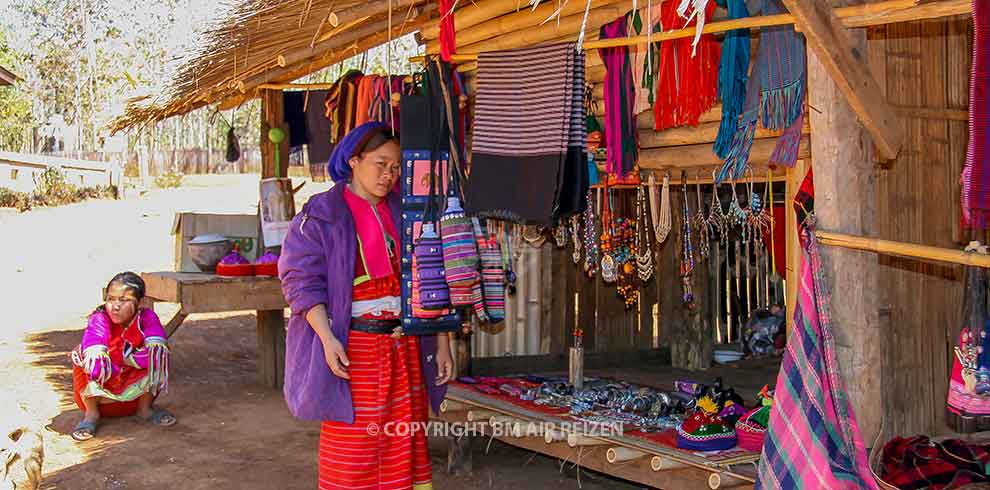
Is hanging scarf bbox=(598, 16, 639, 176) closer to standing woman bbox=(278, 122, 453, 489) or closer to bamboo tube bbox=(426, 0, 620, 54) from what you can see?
bamboo tube bbox=(426, 0, 620, 54)

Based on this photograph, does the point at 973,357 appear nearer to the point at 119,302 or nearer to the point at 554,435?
the point at 554,435

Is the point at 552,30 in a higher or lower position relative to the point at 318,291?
higher

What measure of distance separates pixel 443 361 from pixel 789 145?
171cm

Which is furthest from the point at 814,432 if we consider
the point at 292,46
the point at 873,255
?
the point at 292,46

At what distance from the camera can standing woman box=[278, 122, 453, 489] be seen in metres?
4.04

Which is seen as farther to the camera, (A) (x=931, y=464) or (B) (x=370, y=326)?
(B) (x=370, y=326)

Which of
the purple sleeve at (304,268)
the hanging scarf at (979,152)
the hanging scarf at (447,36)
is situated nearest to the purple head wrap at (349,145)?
the purple sleeve at (304,268)

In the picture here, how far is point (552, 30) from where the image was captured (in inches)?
204

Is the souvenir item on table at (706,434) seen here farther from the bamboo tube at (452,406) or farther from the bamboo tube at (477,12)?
the bamboo tube at (477,12)

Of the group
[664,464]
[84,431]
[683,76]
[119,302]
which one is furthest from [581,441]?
[84,431]

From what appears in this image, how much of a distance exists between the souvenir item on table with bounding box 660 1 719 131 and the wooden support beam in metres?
1.21

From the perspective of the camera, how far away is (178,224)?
9.52 m

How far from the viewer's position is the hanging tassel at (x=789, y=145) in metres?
4.20

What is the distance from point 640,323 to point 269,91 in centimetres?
359
